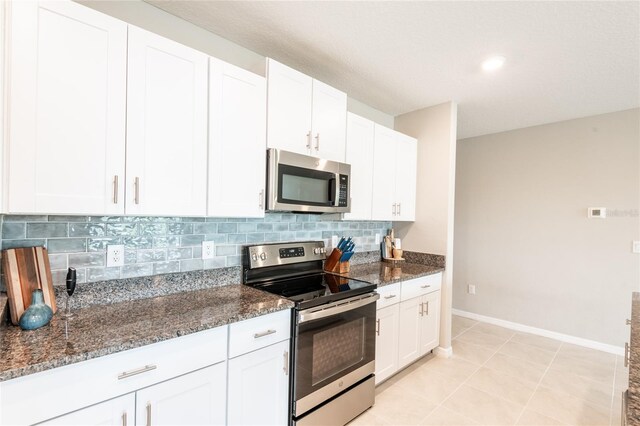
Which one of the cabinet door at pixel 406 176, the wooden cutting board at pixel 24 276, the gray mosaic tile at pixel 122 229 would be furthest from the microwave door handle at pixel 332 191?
the wooden cutting board at pixel 24 276

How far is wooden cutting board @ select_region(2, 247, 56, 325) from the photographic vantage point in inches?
48.6

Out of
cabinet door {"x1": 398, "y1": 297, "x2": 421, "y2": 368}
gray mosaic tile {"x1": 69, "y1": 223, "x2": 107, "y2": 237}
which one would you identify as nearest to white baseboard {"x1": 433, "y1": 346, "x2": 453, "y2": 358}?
cabinet door {"x1": 398, "y1": 297, "x2": 421, "y2": 368}

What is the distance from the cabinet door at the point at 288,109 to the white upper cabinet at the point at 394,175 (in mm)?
867

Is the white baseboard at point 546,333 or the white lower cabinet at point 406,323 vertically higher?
the white lower cabinet at point 406,323

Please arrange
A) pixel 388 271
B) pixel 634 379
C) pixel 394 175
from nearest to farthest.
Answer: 1. pixel 634 379
2. pixel 388 271
3. pixel 394 175

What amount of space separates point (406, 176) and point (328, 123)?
121 cm

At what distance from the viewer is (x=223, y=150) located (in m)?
1.73

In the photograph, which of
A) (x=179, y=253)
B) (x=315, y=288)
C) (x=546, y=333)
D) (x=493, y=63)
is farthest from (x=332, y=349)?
(x=546, y=333)

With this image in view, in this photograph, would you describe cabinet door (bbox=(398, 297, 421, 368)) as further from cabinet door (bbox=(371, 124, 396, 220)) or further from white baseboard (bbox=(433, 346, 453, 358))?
cabinet door (bbox=(371, 124, 396, 220))

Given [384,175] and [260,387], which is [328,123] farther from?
[260,387]

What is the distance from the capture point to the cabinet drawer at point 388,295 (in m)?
2.30

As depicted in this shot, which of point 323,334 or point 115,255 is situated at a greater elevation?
point 115,255

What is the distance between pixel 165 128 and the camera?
1526mm

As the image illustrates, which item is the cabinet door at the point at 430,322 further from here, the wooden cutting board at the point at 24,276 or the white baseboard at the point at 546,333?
the wooden cutting board at the point at 24,276
